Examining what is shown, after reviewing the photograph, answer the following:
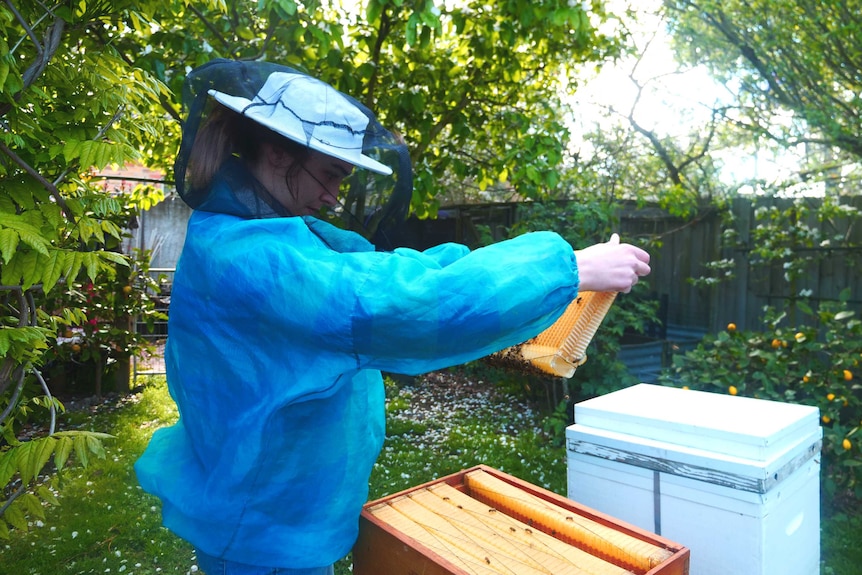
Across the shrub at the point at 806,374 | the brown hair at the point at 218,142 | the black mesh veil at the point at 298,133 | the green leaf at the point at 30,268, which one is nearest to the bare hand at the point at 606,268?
the black mesh veil at the point at 298,133

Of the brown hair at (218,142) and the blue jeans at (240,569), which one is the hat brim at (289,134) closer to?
the brown hair at (218,142)

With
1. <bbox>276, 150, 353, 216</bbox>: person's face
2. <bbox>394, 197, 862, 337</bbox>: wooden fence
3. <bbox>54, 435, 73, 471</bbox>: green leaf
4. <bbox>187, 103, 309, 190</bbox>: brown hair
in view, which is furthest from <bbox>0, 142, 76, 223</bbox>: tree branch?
<bbox>394, 197, 862, 337</bbox>: wooden fence

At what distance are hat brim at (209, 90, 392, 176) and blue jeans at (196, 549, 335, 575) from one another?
70 cm

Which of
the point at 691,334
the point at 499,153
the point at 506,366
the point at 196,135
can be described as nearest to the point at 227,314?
the point at 196,135

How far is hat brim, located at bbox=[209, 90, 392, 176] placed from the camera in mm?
967

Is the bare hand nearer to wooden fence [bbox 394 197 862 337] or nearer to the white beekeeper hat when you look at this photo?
the white beekeeper hat

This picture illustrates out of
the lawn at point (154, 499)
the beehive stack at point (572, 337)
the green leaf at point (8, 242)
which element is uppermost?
the green leaf at point (8, 242)

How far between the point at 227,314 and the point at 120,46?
3.41 metres

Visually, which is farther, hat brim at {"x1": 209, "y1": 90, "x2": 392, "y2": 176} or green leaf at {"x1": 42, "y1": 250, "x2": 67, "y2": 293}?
green leaf at {"x1": 42, "y1": 250, "x2": 67, "y2": 293}

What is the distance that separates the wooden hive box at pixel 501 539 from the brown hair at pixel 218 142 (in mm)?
767

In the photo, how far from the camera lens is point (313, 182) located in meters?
1.09

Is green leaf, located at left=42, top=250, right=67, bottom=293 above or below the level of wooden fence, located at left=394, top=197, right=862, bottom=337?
above

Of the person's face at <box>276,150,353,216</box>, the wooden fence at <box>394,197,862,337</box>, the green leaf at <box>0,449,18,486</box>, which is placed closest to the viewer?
the person's face at <box>276,150,353,216</box>

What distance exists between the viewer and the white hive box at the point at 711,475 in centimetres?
145
